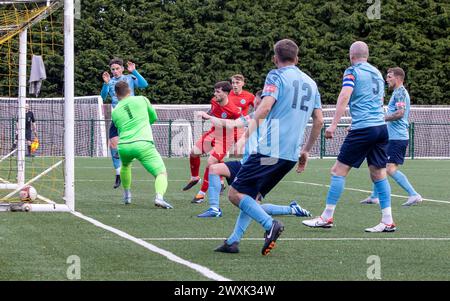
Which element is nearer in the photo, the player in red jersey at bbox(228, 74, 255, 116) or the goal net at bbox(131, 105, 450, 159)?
the player in red jersey at bbox(228, 74, 255, 116)

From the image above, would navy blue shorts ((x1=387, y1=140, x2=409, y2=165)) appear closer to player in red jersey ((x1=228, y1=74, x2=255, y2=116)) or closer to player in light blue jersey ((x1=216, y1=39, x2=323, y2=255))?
player in red jersey ((x1=228, y1=74, x2=255, y2=116))

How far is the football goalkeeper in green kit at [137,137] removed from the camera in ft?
45.4

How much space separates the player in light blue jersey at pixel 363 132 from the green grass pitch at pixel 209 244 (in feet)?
0.94

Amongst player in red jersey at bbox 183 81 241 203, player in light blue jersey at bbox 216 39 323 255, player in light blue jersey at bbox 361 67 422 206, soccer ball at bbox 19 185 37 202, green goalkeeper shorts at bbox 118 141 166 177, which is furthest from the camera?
player in light blue jersey at bbox 361 67 422 206

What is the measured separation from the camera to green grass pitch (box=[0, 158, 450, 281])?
788 centimetres

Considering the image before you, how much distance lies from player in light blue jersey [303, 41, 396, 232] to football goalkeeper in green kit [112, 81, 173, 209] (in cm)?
295

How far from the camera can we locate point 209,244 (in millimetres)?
9891

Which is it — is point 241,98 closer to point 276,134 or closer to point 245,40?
point 276,134

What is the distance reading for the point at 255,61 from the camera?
152ft

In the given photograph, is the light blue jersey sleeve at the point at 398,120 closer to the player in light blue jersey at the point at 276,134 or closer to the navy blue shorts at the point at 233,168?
the navy blue shorts at the point at 233,168

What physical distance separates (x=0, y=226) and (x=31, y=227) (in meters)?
0.37

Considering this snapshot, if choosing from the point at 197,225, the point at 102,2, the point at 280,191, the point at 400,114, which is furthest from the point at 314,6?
the point at 197,225

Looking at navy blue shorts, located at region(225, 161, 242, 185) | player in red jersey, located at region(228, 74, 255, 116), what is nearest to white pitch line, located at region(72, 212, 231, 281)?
navy blue shorts, located at region(225, 161, 242, 185)
